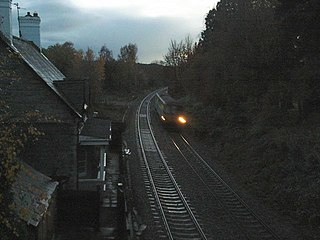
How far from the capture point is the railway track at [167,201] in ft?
48.7

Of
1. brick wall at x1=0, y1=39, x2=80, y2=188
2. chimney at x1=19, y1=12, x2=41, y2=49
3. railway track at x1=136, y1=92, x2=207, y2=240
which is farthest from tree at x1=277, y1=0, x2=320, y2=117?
chimney at x1=19, y1=12, x2=41, y2=49

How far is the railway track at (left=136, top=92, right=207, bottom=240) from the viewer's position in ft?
48.7

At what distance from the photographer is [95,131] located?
1934 cm

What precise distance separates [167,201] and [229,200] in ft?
8.14

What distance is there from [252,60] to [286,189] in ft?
41.4

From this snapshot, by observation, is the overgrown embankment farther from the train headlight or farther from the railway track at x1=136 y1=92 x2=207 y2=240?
the train headlight

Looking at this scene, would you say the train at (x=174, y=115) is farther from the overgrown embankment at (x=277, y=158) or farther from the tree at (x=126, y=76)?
the tree at (x=126, y=76)

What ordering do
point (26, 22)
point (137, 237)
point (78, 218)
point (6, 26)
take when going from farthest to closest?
point (26, 22) < point (6, 26) < point (78, 218) < point (137, 237)

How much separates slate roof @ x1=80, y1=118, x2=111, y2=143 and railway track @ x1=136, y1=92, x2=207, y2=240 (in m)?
3.24

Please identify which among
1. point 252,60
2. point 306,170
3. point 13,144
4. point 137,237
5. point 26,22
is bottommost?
point 137,237

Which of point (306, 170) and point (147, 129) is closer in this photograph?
point (306, 170)

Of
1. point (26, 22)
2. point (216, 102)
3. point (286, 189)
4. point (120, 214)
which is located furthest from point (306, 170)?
point (216, 102)

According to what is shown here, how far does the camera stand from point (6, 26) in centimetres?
1742

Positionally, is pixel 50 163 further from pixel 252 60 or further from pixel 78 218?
pixel 252 60
